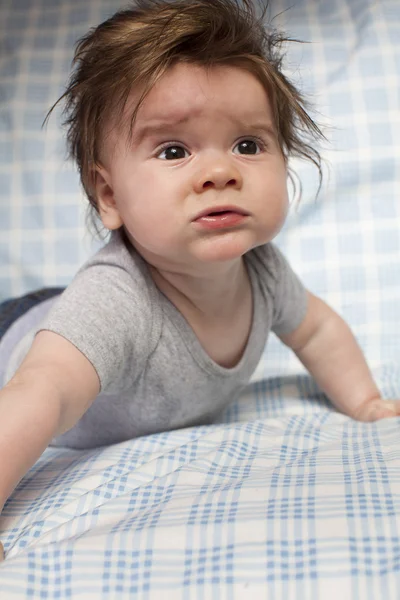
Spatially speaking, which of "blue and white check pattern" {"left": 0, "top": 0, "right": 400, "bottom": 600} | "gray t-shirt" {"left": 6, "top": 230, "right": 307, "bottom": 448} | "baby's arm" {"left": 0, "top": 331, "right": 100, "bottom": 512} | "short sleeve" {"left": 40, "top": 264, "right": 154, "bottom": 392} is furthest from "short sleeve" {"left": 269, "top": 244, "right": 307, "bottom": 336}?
"baby's arm" {"left": 0, "top": 331, "right": 100, "bottom": 512}

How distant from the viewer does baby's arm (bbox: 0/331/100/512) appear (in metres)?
0.76

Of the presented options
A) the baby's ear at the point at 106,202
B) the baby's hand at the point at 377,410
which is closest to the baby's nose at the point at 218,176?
the baby's ear at the point at 106,202

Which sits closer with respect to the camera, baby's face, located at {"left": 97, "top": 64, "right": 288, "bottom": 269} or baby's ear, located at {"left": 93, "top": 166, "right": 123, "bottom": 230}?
baby's face, located at {"left": 97, "top": 64, "right": 288, "bottom": 269}

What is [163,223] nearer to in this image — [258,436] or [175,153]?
[175,153]

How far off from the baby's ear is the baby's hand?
411mm

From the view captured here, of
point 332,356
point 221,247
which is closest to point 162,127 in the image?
point 221,247

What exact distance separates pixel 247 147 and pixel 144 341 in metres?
0.25

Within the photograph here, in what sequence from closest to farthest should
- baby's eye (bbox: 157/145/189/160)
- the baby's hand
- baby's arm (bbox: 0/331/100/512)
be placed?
baby's arm (bbox: 0/331/100/512)
baby's eye (bbox: 157/145/189/160)
the baby's hand

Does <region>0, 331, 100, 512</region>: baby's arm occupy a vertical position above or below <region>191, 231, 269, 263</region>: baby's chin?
below

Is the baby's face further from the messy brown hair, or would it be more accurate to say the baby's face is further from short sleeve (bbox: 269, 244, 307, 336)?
short sleeve (bbox: 269, 244, 307, 336)

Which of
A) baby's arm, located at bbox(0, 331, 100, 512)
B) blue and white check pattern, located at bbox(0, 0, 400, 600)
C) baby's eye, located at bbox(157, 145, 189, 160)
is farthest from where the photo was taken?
baby's eye, located at bbox(157, 145, 189, 160)

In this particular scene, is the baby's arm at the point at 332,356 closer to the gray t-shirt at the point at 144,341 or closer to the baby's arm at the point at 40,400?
the gray t-shirt at the point at 144,341

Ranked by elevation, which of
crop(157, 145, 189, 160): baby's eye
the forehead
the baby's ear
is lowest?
the baby's ear

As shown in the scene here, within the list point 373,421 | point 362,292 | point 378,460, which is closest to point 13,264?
point 362,292
